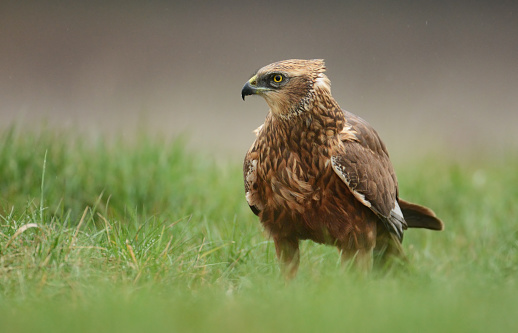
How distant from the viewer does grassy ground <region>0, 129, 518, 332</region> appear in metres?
3.21

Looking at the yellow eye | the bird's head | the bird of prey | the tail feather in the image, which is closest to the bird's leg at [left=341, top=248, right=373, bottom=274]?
the bird of prey

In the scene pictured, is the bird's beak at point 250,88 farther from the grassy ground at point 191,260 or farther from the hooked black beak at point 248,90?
the grassy ground at point 191,260

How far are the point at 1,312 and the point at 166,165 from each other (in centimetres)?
310

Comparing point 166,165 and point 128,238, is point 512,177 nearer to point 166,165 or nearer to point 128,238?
point 166,165

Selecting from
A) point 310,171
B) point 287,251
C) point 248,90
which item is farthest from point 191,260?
point 248,90

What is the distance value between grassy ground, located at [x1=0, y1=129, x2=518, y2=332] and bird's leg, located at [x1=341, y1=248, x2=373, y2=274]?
0.12 metres

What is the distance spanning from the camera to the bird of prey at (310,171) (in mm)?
4555

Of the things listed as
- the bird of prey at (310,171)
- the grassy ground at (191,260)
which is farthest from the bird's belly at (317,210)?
the grassy ground at (191,260)

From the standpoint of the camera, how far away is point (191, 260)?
433cm

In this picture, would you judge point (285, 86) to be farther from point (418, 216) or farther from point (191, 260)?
point (418, 216)

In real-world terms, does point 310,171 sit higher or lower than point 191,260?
higher

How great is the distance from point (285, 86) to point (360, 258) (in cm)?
114

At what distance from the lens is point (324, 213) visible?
4.59 m

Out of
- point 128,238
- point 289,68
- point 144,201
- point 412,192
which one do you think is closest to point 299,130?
point 289,68
